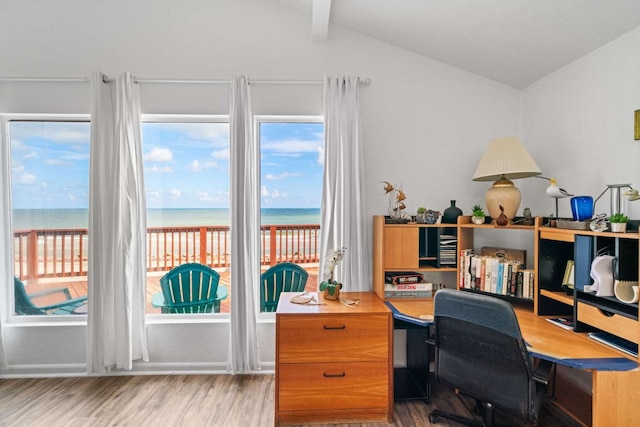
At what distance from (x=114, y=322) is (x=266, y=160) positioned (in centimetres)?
169

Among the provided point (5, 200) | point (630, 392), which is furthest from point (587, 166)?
point (5, 200)

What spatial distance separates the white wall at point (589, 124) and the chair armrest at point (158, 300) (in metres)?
3.04

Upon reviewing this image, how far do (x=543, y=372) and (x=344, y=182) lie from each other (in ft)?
5.28

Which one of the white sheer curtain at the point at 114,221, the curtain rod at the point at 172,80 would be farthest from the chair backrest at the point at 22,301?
the curtain rod at the point at 172,80

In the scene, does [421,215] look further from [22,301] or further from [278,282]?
[22,301]

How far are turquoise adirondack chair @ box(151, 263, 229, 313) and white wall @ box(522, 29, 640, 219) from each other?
2.63 metres

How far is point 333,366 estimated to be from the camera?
6.55ft

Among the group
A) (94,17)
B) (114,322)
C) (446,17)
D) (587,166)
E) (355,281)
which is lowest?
(114,322)

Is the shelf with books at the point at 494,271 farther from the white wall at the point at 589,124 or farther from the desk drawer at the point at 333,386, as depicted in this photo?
the desk drawer at the point at 333,386

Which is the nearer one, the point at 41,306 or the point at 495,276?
the point at 495,276

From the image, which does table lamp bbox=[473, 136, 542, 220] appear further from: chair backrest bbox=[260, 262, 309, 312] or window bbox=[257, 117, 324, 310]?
chair backrest bbox=[260, 262, 309, 312]

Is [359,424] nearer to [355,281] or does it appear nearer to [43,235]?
[355,281]

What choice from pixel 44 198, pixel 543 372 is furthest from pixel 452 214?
pixel 44 198

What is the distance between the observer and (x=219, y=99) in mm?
2609
